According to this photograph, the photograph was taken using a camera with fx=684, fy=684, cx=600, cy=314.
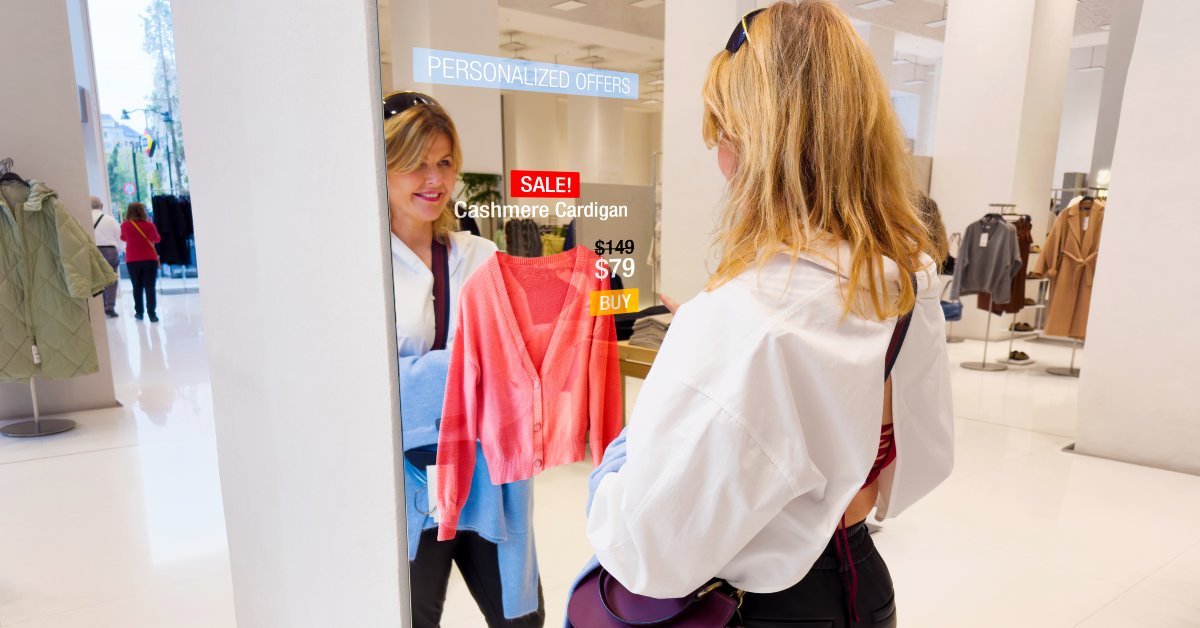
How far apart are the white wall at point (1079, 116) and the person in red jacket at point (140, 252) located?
9046 millimetres

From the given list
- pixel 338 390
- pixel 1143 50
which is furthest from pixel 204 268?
pixel 1143 50

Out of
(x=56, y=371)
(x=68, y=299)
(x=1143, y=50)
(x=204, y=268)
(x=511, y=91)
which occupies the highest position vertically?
(x=1143, y=50)

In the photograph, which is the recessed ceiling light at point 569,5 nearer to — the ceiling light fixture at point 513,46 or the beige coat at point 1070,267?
the ceiling light fixture at point 513,46

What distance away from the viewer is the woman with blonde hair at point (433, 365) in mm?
968

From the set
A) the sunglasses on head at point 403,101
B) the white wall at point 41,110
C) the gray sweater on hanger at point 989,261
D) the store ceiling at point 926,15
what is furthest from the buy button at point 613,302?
the gray sweater on hanger at point 989,261

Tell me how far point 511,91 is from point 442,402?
472 millimetres

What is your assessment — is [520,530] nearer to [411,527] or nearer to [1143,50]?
[411,527]

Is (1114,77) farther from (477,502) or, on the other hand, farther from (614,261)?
(477,502)

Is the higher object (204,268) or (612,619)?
(204,268)

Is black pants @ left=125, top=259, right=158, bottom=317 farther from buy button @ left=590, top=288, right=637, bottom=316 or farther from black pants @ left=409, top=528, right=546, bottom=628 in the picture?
buy button @ left=590, top=288, right=637, bottom=316

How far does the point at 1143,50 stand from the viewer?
3619mm

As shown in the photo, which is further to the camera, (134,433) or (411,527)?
(134,433)

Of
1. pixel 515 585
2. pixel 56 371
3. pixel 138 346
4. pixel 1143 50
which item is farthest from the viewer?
pixel 138 346
